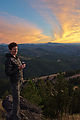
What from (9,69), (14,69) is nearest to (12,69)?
(14,69)

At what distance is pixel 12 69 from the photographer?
7605mm

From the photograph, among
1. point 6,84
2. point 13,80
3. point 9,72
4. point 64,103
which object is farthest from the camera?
point 6,84

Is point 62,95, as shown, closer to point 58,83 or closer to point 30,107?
point 58,83

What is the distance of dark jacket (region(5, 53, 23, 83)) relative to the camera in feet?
24.3

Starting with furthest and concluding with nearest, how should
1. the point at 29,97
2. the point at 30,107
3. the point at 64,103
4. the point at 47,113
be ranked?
1. the point at 29,97
2. the point at 47,113
3. the point at 64,103
4. the point at 30,107

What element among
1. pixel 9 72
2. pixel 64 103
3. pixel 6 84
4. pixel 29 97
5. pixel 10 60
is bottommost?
pixel 6 84

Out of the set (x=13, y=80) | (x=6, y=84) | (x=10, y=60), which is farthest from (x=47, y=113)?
(x=6, y=84)

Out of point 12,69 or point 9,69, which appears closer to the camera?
point 9,69

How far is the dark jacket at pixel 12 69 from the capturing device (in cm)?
741

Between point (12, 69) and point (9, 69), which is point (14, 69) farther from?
point (9, 69)

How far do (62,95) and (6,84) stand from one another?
156m

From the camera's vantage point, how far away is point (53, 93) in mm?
14367

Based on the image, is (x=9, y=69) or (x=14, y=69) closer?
(x=9, y=69)

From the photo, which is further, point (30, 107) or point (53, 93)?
point (53, 93)
